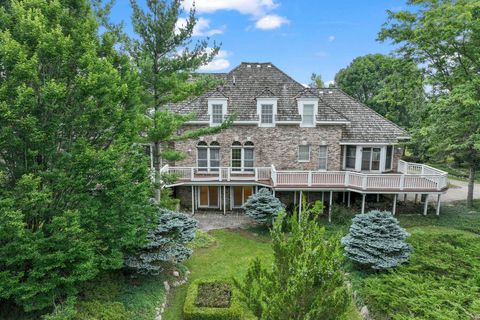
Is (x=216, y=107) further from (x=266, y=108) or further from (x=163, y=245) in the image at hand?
(x=163, y=245)

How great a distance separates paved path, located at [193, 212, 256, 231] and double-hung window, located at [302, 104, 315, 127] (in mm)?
7213

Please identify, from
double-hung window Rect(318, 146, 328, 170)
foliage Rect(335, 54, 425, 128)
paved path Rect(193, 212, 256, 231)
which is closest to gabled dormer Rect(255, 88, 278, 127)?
double-hung window Rect(318, 146, 328, 170)

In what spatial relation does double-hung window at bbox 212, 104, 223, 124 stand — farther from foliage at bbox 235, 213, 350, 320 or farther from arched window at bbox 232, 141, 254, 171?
foliage at bbox 235, 213, 350, 320

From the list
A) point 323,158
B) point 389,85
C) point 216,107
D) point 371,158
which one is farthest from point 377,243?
point 216,107

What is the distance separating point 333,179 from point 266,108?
6120mm

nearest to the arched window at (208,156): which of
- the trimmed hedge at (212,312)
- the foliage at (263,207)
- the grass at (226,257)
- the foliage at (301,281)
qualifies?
the foliage at (263,207)

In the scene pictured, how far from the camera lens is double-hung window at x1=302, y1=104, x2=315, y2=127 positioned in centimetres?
1891

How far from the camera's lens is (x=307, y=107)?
746 inches

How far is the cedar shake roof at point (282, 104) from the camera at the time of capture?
742 inches

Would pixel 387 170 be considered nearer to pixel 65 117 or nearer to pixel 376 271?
pixel 376 271

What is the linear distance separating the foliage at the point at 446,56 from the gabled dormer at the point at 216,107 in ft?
32.2

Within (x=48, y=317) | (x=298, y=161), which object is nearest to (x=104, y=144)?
(x=48, y=317)

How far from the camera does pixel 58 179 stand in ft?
24.6

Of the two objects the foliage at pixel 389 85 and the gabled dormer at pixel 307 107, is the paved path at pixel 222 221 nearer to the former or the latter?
the gabled dormer at pixel 307 107
